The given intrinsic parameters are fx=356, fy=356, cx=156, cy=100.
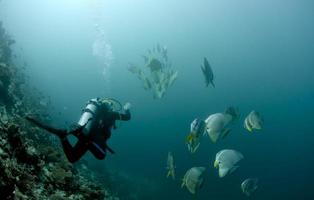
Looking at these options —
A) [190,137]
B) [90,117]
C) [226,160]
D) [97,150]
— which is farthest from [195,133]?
[90,117]

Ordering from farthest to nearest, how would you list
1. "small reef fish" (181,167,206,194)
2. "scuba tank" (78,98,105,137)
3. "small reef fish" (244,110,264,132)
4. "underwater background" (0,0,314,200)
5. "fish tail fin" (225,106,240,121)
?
"underwater background" (0,0,314,200)
"small reef fish" (244,110,264,132)
"small reef fish" (181,167,206,194)
"fish tail fin" (225,106,240,121)
"scuba tank" (78,98,105,137)

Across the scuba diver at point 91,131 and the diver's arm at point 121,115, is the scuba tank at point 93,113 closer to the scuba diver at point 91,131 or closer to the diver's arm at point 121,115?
the scuba diver at point 91,131

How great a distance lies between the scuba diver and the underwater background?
47772mm

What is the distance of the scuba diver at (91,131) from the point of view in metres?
5.05

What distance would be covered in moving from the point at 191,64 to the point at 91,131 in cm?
13395

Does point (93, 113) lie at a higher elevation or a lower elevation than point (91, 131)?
higher

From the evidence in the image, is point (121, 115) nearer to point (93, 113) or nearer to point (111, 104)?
point (111, 104)

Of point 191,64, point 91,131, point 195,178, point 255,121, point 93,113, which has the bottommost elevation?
point 195,178

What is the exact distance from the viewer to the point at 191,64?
137625mm

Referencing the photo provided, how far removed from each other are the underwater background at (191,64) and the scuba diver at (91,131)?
157 ft

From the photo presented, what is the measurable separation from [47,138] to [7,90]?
1817 mm

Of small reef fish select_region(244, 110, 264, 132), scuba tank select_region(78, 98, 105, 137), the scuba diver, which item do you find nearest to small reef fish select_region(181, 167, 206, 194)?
small reef fish select_region(244, 110, 264, 132)

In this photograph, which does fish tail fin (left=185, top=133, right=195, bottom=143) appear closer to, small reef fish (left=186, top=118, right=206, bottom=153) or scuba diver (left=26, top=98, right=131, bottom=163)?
small reef fish (left=186, top=118, right=206, bottom=153)

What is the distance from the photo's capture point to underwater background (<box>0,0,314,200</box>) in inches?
3191
